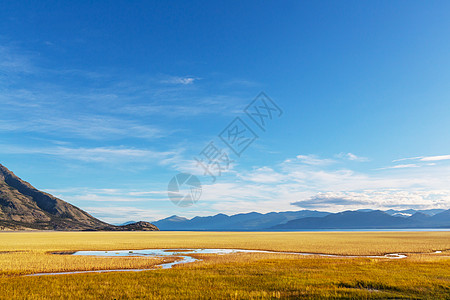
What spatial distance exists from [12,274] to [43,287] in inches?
355

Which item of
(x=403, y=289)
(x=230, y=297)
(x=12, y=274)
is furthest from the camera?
(x=12, y=274)

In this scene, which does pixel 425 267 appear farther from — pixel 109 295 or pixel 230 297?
pixel 109 295

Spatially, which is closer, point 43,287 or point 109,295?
point 109,295

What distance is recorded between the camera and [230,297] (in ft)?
66.4

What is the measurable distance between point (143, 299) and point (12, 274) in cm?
1795

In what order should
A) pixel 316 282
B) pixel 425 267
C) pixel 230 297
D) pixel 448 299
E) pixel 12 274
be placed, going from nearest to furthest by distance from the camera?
pixel 448 299
pixel 230 297
pixel 316 282
pixel 12 274
pixel 425 267

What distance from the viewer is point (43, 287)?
23.2 m

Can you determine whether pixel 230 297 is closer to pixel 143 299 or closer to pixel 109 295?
pixel 143 299

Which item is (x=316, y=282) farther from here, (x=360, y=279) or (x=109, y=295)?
(x=109, y=295)

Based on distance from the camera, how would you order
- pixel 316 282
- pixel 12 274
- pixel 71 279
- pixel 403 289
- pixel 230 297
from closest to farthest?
pixel 230 297, pixel 403 289, pixel 316 282, pixel 71 279, pixel 12 274

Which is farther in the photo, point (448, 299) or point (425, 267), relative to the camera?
point (425, 267)

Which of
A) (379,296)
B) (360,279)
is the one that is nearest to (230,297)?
(379,296)

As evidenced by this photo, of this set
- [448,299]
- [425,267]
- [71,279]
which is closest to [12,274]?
[71,279]

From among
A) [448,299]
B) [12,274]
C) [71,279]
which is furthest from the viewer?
[12,274]
